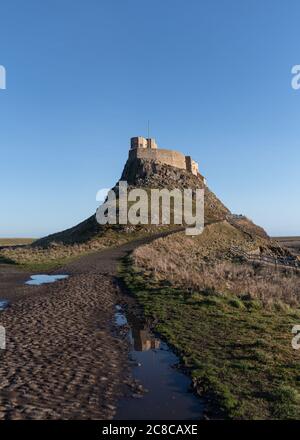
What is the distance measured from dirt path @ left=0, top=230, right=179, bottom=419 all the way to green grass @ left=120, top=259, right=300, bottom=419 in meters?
1.78

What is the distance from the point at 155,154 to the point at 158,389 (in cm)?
7624

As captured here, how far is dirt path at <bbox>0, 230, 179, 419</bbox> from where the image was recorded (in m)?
7.74

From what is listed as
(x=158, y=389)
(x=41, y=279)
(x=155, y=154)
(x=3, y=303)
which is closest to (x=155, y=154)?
(x=155, y=154)

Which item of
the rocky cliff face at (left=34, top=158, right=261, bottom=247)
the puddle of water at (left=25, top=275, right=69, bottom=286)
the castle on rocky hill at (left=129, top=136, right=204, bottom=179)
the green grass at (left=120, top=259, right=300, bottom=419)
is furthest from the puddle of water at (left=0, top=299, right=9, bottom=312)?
the castle on rocky hill at (left=129, top=136, right=204, bottom=179)

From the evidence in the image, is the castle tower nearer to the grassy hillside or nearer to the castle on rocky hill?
the castle on rocky hill

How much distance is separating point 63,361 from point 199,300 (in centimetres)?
846

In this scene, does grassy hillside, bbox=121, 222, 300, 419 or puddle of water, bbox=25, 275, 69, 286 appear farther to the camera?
puddle of water, bbox=25, 275, 69, 286

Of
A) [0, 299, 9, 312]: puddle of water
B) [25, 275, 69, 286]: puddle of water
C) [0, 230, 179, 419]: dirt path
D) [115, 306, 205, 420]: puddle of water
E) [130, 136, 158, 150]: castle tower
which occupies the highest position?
[130, 136, 158, 150]: castle tower

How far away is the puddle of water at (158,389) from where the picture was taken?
7.58 metres

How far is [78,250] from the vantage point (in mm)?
46531

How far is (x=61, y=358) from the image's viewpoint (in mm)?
10562

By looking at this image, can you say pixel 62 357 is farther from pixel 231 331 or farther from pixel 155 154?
pixel 155 154

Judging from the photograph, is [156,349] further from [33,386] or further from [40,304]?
[40,304]

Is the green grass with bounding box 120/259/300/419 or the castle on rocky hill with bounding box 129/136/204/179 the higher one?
the castle on rocky hill with bounding box 129/136/204/179
